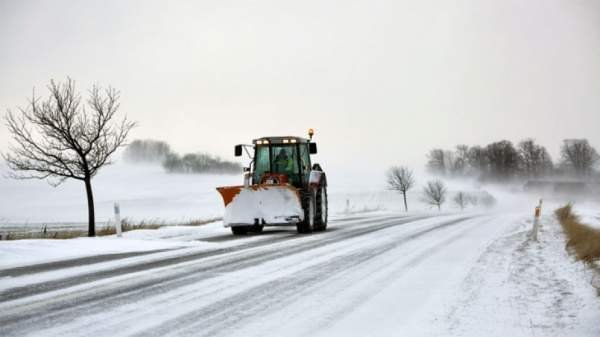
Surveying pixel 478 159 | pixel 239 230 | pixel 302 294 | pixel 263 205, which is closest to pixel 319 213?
pixel 263 205

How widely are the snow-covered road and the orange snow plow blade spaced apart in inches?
181

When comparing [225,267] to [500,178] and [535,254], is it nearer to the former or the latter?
[535,254]

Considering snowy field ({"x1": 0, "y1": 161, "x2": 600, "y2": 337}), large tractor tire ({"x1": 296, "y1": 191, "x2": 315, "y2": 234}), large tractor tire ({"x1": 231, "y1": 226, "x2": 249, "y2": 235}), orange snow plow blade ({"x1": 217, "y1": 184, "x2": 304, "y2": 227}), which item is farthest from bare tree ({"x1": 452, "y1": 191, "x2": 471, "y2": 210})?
snowy field ({"x1": 0, "y1": 161, "x2": 600, "y2": 337})

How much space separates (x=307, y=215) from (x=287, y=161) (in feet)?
5.59

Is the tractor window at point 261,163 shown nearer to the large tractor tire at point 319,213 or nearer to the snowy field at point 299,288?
the large tractor tire at point 319,213

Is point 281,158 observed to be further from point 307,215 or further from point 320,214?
point 320,214

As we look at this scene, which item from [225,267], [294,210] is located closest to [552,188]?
[294,210]

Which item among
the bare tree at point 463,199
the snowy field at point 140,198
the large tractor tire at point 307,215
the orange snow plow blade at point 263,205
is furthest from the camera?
the bare tree at point 463,199

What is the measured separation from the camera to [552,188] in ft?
303

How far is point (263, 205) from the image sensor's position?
14352 mm

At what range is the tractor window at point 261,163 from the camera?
15664 mm

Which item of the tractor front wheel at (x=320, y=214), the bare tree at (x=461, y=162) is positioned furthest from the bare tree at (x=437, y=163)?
the tractor front wheel at (x=320, y=214)

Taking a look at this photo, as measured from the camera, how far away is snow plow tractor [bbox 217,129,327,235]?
A: 14.3 meters

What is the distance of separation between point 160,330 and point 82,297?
5.89 feet
